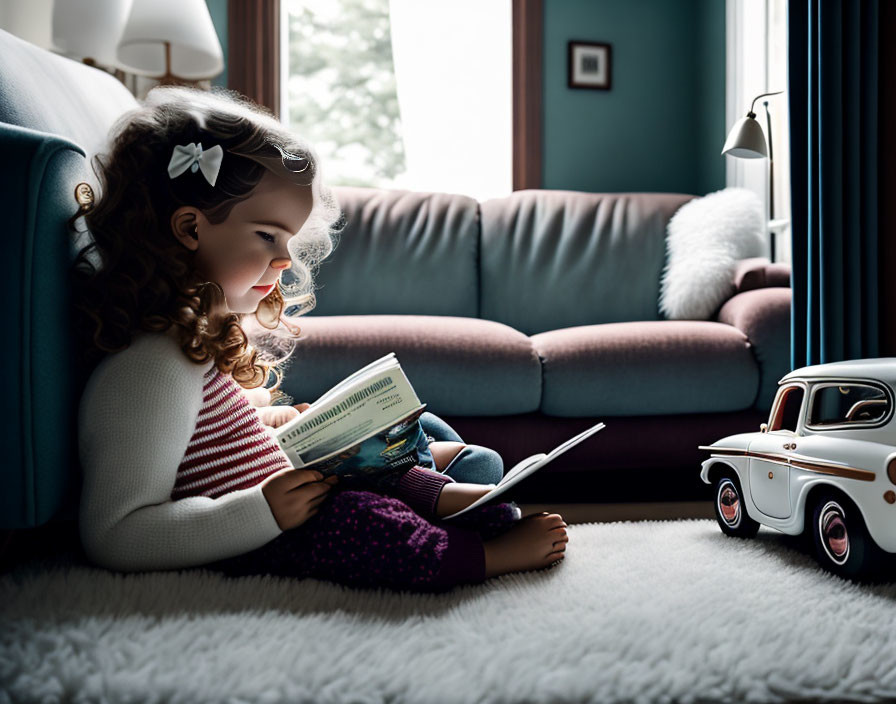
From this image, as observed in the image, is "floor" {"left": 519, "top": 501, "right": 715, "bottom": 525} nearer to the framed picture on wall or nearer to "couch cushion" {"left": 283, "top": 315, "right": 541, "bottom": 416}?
"couch cushion" {"left": 283, "top": 315, "right": 541, "bottom": 416}

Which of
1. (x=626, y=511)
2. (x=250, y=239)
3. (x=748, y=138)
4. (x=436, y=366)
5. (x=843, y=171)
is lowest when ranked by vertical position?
(x=626, y=511)

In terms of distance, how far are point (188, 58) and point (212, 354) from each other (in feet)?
6.79

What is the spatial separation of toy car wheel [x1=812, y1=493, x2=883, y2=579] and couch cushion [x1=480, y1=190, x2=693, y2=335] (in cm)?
132

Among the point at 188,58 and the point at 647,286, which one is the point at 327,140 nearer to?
the point at 188,58

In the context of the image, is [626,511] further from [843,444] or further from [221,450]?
[221,450]

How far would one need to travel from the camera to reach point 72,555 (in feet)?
3.05

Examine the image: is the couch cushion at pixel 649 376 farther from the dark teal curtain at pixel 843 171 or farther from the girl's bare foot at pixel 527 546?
the girl's bare foot at pixel 527 546

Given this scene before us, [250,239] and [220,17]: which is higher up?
[220,17]

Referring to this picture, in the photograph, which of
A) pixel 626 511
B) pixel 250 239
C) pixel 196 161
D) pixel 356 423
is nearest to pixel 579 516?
pixel 626 511

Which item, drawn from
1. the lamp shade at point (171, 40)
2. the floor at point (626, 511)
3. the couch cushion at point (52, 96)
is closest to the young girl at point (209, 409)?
the couch cushion at point (52, 96)

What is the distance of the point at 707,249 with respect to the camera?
2049 millimetres

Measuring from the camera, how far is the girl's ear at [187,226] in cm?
90

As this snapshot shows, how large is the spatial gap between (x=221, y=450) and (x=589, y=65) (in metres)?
2.70

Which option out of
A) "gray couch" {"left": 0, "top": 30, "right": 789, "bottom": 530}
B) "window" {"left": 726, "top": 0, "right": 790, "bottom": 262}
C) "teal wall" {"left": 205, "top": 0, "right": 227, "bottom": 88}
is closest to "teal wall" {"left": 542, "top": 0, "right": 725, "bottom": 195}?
"window" {"left": 726, "top": 0, "right": 790, "bottom": 262}
